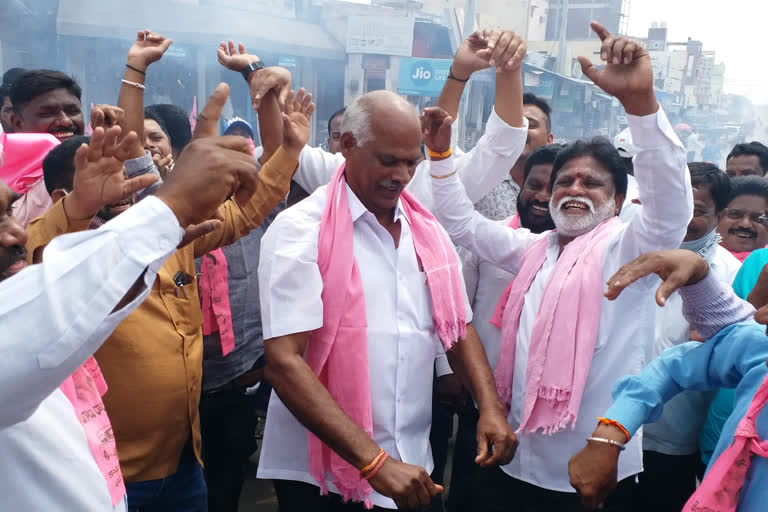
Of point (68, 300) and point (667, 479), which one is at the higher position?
point (68, 300)

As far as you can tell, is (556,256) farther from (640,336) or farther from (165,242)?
(165,242)

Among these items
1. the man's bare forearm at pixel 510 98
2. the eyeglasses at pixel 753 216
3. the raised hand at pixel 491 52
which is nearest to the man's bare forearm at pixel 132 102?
the raised hand at pixel 491 52

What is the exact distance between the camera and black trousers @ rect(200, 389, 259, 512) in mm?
2875

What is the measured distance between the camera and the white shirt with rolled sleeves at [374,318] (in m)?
1.97

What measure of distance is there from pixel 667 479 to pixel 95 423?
7.70 ft

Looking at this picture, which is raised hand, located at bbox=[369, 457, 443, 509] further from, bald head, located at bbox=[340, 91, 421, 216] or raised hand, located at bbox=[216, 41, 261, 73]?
raised hand, located at bbox=[216, 41, 261, 73]

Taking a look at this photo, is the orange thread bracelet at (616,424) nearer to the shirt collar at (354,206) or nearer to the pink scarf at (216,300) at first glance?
the shirt collar at (354,206)

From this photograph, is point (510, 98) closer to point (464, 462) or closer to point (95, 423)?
point (464, 462)

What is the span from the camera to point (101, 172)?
1563mm

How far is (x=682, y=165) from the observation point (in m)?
2.10

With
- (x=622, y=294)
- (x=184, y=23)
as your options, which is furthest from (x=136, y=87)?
(x=184, y=23)

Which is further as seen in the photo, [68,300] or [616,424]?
[616,424]

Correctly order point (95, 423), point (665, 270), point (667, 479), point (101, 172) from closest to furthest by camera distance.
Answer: point (95, 423)
point (101, 172)
point (665, 270)
point (667, 479)

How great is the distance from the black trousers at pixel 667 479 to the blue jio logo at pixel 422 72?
19.5 metres
